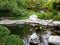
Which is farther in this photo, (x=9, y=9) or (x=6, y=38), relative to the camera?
(x=9, y=9)

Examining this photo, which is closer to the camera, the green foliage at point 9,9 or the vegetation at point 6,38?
the vegetation at point 6,38

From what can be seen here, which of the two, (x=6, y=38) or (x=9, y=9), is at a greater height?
(x=6, y=38)

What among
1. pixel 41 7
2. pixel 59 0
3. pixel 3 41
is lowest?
pixel 41 7

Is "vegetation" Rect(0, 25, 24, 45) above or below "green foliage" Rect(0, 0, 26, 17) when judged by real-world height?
above

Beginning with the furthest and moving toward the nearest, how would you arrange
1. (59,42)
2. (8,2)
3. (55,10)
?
(55,10) < (8,2) < (59,42)

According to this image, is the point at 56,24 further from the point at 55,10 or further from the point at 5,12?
the point at 5,12

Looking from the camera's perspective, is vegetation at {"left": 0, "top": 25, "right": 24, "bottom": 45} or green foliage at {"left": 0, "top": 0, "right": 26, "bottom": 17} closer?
vegetation at {"left": 0, "top": 25, "right": 24, "bottom": 45}

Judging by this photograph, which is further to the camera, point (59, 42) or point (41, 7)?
point (41, 7)

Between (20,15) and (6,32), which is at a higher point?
(6,32)

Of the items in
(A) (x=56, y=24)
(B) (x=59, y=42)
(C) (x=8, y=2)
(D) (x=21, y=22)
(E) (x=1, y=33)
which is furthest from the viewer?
(C) (x=8, y=2)

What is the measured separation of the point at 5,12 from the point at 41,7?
352 inches

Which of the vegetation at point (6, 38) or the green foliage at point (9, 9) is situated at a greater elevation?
the vegetation at point (6, 38)

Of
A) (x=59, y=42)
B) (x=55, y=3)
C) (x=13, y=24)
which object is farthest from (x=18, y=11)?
(x=59, y=42)

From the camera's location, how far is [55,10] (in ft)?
62.3
